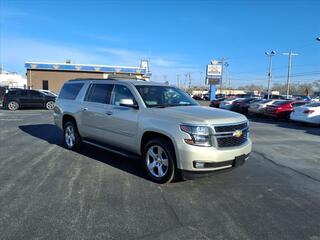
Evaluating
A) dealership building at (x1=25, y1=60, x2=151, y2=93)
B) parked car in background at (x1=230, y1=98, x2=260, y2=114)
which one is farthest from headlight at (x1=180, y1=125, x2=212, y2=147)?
dealership building at (x1=25, y1=60, x2=151, y2=93)

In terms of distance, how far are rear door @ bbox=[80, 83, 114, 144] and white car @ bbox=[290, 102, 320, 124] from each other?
13407 mm

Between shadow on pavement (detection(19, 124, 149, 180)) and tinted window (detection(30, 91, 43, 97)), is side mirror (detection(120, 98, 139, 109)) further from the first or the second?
tinted window (detection(30, 91, 43, 97))

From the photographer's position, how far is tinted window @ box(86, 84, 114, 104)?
7.30 m

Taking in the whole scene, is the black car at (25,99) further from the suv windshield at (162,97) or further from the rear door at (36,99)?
the suv windshield at (162,97)

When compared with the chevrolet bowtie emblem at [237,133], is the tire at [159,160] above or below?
below

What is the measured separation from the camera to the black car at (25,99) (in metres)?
25.3

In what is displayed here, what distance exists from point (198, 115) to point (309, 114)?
13834 millimetres

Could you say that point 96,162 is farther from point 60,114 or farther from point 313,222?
point 313,222

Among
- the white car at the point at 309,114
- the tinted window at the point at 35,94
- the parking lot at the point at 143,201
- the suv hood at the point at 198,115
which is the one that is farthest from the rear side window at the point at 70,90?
the tinted window at the point at 35,94

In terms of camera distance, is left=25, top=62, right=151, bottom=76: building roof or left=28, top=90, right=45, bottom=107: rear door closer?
left=28, top=90, right=45, bottom=107: rear door

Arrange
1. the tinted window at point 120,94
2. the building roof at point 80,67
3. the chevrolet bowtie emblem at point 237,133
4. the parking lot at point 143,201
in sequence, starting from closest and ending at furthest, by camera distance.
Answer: the parking lot at point 143,201 → the chevrolet bowtie emblem at point 237,133 → the tinted window at point 120,94 → the building roof at point 80,67

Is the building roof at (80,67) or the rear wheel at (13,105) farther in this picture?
the building roof at (80,67)

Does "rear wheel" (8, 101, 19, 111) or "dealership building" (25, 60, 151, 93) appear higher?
"dealership building" (25, 60, 151, 93)

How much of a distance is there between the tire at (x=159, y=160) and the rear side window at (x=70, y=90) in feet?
10.9
